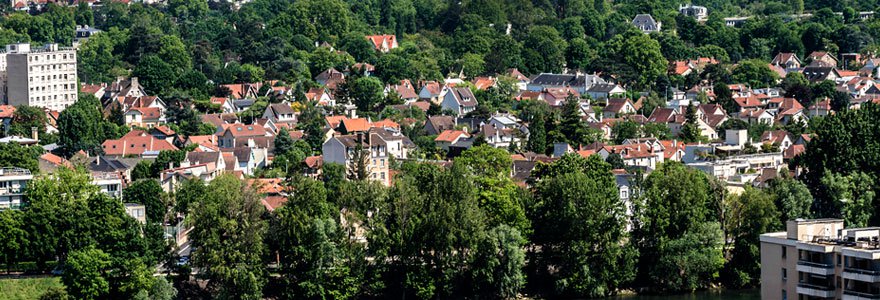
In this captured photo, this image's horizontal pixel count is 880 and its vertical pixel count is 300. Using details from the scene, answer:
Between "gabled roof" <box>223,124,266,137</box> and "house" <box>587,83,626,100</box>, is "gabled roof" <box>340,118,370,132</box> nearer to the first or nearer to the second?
"gabled roof" <box>223,124,266,137</box>

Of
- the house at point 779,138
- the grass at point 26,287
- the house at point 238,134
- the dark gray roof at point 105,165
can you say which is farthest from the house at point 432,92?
the grass at point 26,287

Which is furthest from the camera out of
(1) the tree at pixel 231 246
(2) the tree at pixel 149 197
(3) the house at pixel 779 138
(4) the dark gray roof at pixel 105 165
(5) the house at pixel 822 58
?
(5) the house at pixel 822 58

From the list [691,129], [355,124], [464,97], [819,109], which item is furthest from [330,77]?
[819,109]

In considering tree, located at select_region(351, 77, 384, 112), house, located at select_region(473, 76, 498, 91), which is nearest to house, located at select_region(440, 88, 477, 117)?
tree, located at select_region(351, 77, 384, 112)

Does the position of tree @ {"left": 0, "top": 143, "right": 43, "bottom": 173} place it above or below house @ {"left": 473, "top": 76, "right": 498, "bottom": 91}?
below

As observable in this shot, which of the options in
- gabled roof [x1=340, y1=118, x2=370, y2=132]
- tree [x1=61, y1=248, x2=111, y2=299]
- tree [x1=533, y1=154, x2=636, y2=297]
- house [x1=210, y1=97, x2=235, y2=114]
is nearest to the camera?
tree [x1=61, y1=248, x2=111, y2=299]

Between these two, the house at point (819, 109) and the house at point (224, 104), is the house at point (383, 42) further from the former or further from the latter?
the house at point (819, 109)

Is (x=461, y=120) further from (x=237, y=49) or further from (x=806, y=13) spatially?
(x=806, y=13)

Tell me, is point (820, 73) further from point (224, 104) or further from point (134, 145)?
point (134, 145)
